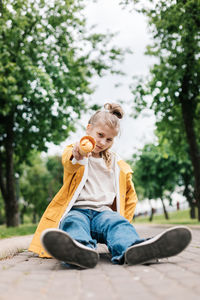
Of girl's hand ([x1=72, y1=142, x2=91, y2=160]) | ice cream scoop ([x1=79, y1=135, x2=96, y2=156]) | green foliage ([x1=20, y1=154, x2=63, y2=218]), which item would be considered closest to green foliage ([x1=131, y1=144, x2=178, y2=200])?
green foliage ([x1=20, y1=154, x2=63, y2=218])

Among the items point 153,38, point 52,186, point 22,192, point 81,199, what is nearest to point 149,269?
point 81,199

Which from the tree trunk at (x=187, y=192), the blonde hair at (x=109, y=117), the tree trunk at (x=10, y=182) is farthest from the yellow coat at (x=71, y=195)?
the tree trunk at (x=187, y=192)

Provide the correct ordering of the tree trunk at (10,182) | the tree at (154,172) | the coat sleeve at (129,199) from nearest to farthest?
the coat sleeve at (129,199) < the tree trunk at (10,182) < the tree at (154,172)

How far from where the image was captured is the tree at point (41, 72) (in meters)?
10.3

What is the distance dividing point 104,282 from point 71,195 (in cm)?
141

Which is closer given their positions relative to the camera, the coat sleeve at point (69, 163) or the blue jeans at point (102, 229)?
the blue jeans at point (102, 229)

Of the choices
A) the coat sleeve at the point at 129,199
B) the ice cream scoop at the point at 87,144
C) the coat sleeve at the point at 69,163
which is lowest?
the coat sleeve at the point at 129,199

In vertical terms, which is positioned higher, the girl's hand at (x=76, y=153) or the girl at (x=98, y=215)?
the girl's hand at (x=76, y=153)

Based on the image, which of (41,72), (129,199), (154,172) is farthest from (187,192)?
(129,199)

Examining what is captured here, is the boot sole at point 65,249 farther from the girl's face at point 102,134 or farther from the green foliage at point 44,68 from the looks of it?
the green foliage at point 44,68

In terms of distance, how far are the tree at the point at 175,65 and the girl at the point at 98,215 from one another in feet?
22.7

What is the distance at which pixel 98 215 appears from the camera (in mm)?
3295

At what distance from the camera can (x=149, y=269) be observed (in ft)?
8.08

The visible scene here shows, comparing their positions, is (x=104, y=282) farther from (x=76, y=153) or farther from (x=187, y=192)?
(x=187, y=192)
